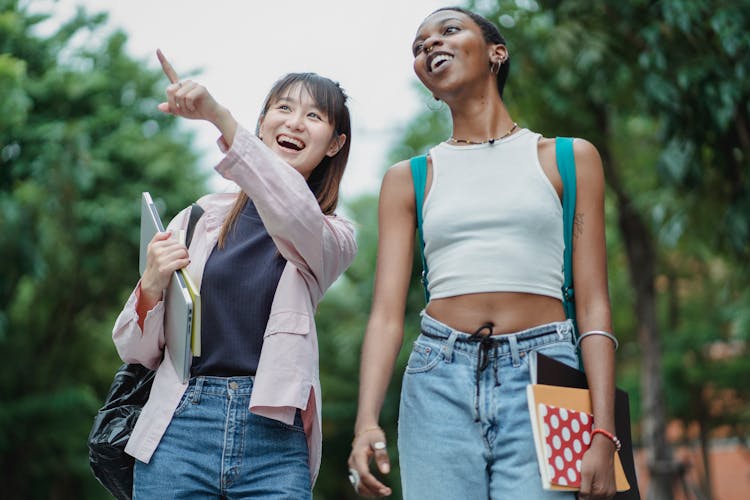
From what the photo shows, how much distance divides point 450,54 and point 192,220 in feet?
2.94

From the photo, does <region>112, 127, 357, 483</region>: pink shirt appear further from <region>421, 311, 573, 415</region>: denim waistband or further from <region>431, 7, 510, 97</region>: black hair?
<region>431, 7, 510, 97</region>: black hair

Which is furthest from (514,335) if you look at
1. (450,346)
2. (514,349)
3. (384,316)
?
(384,316)

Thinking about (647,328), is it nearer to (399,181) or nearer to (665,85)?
(665,85)

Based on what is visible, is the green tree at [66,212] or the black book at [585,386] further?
the green tree at [66,212]

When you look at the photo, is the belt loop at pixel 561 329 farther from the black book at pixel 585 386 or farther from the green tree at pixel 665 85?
the green tree at pixel 665 85

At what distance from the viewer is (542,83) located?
8.91m

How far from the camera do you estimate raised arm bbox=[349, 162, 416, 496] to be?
2484 mm

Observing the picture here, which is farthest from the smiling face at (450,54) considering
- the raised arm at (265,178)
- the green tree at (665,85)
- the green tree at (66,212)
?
the green tree at (66,212)

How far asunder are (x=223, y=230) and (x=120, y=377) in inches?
19.6

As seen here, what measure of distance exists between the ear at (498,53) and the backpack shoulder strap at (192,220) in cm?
99

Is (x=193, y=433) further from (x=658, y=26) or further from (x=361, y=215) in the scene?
(x=361, y=215)

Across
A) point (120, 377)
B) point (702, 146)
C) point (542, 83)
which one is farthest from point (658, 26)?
point (120, 377)

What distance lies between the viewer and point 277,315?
2.55m

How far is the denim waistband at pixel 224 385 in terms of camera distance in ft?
8.23
